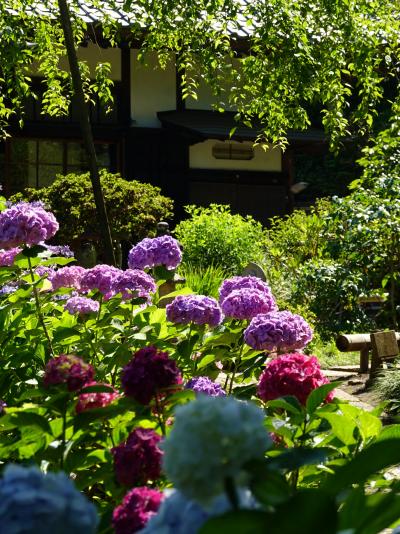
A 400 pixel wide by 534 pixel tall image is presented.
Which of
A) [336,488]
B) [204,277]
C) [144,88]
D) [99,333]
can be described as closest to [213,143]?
[144,88]

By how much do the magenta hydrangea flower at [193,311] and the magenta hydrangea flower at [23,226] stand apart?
52 cm

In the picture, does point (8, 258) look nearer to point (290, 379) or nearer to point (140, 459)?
point (290, 379)

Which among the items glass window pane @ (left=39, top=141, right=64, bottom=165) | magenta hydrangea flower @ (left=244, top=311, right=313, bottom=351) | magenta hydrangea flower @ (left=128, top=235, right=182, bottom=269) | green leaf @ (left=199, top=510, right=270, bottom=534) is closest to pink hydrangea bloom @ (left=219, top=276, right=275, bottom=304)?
magenta hydrangea flower @ (left=128, top=235, right=182, bottom=269)

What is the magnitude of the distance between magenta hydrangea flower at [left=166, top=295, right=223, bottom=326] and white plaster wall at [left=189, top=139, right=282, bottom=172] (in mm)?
14214

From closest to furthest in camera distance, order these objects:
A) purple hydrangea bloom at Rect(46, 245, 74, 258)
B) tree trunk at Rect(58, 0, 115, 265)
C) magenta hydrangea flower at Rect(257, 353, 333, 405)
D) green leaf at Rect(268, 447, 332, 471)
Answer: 1. green leaf at Rect(268, 447, 332, 471)
2. magenta hydrangea flower at Rect(257, 353, 333, 405)
3. purple hydrangea bloom at Rect(46, 245, 74, 258)
4. tree trunk at Rect(58, 0, 115, 265)

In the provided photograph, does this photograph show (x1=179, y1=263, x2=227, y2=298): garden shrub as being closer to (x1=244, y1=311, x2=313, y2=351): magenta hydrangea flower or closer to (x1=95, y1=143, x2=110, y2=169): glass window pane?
(x1=244, y1=311, x2=313, y2=351): magenta hydrangea flower

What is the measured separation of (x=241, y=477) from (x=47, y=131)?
635 inches

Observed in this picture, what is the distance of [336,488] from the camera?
118 cm

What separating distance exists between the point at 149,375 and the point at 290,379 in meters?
0.77

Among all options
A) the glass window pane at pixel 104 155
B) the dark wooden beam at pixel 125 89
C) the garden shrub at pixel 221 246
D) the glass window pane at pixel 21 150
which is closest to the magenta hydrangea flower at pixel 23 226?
the garden shrub at pixel 221 246

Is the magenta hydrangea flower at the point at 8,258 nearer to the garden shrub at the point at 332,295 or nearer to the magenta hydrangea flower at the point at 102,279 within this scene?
the magenta hydrangea flower at the point at 102,279

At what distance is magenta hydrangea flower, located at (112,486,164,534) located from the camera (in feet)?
3.85

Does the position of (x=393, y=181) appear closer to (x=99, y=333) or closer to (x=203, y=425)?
(x=99, y=333)

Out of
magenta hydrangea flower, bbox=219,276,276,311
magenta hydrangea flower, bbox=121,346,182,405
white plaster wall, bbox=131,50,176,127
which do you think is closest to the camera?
magenta hydrangea flower, bbox=121,346,182,405
